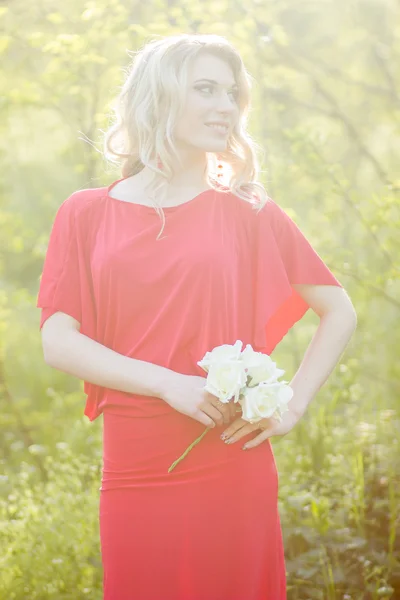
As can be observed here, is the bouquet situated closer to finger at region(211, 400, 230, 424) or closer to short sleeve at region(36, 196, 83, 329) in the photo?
finger at region(211, 400, 230, 424)

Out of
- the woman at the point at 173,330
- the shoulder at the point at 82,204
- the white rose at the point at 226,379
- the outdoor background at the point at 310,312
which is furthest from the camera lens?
the outdoor background at the point at 310,312

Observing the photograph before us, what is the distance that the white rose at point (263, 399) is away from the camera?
1988 millimetres

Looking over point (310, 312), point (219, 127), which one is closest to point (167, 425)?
point (219, 127)

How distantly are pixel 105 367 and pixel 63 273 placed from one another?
29 cm

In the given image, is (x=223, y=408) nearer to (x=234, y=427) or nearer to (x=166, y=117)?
(x=234, y=427)

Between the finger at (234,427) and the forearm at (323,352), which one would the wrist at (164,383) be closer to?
the finger at (234,427)

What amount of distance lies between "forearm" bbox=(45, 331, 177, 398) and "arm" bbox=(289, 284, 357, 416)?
44 cm

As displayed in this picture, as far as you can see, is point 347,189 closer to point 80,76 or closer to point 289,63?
point 289,63

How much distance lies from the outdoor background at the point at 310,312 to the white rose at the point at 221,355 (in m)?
1.03

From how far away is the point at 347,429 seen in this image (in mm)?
4762

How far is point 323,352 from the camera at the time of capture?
7.73 ft

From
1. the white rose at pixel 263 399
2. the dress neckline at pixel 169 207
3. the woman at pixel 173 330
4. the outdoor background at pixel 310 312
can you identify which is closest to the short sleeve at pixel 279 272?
the woman at pixel 173 330

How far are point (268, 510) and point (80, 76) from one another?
10.3 feet

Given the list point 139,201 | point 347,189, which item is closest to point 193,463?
point 139,201
